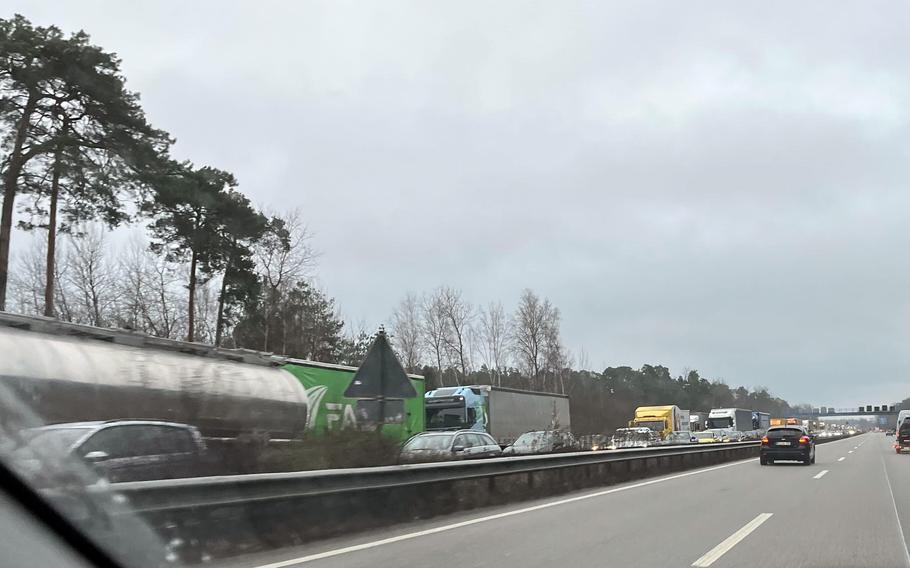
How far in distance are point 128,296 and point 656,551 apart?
40622 millimetres

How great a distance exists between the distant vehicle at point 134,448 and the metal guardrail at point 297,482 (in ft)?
2.19

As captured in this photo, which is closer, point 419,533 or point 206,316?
point 419,533

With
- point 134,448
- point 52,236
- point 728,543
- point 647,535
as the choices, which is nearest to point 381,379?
point 134,448

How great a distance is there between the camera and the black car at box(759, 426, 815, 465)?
93.9 ft

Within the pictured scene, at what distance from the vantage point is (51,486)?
12.5 feet

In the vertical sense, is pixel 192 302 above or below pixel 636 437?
above

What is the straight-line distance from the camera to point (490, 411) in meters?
32.0

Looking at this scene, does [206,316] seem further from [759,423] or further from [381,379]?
[759,423]

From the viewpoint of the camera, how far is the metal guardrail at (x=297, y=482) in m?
6.69

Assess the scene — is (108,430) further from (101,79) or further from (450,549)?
(101,79)

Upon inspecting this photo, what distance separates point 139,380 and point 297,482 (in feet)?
14.0

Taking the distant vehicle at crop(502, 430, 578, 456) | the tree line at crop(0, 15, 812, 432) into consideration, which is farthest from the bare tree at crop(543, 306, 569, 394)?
the distant vehicle at crop(502, 430, 578, 456)

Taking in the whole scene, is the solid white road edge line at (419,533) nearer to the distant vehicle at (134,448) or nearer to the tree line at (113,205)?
the distant vehicle at (134,448)

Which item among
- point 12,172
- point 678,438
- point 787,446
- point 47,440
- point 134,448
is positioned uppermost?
point 12,172
